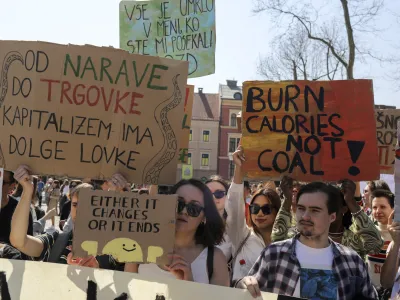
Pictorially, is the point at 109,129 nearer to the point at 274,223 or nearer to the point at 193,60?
the point at 274,223

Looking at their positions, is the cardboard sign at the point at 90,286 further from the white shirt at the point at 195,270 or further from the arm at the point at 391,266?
the arm at the point at 391,266

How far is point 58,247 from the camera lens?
136 inches

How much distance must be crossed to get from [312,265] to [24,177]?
67.4 inches

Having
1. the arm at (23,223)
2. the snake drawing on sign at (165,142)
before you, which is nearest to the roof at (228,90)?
the snake drawing on sign at (165,142)

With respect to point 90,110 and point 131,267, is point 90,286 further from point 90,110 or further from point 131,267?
point 90,110

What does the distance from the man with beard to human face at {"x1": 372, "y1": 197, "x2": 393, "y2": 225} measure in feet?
5.73

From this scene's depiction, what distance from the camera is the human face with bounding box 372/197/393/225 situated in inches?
182

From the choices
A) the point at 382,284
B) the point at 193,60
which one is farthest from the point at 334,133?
the point at 193,60

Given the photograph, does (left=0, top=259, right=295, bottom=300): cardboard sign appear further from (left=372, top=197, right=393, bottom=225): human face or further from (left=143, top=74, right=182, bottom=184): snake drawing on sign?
(left=372, top=197, right=393, bottom=225): human face

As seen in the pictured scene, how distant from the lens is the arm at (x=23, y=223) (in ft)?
10.3

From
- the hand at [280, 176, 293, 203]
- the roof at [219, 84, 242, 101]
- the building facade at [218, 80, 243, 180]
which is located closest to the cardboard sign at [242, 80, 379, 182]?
the hand at [280, 176, 293, 203]

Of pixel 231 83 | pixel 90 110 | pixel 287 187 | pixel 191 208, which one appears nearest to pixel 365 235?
pixel 287 187

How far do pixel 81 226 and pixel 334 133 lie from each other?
1.88 metres

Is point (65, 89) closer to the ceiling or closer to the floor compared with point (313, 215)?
closer to the ceiling
